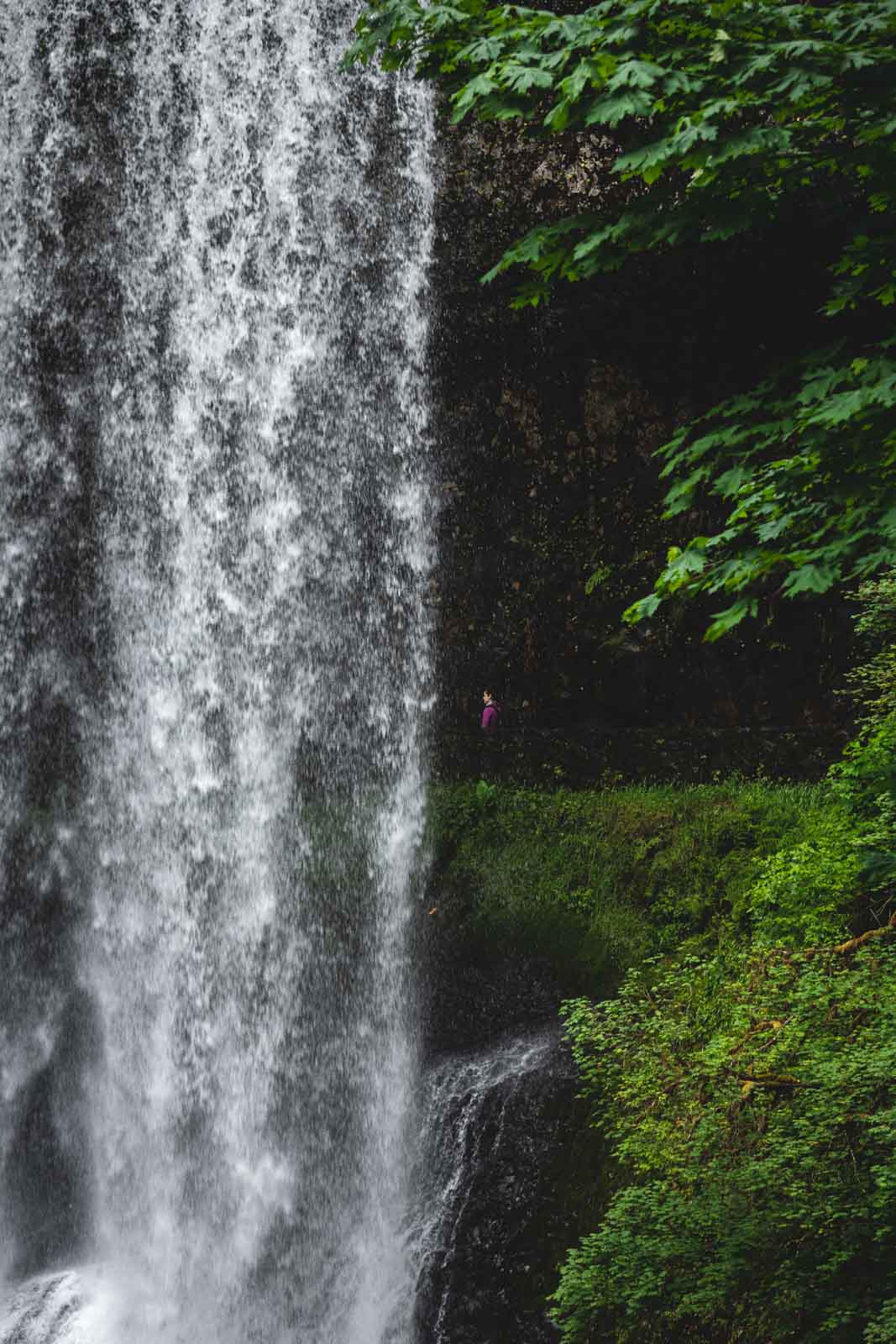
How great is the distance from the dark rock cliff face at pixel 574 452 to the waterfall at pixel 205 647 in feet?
1.40

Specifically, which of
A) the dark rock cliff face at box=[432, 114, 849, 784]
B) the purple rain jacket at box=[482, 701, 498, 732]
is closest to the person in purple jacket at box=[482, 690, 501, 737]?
the purple rain jacket at box=[482, 701, 498, 732]

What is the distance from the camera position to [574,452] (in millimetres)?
10156

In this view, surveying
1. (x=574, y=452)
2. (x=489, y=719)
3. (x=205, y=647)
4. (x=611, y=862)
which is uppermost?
(x=574, y=452)

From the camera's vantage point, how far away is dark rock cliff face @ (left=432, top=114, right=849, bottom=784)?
9727 millimetres

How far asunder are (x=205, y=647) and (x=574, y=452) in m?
3.67

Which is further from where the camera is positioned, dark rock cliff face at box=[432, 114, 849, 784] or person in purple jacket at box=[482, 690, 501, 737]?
dark rock cliff face at box=[432, 114, 849, 784]

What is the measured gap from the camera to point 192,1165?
7676 millimetres

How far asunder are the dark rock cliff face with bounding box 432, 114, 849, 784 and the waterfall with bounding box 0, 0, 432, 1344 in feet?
1.40

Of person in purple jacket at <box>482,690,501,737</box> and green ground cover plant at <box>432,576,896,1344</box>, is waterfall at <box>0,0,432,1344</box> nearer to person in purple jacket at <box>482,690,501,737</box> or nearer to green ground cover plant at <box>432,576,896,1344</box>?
person in purple jacket at <box>482,690,501,737</box>

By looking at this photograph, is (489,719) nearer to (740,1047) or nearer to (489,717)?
(489,717)

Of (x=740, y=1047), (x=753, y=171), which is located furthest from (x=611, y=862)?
(x=753, y=171)

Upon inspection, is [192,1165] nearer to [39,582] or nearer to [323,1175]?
[323,1175]

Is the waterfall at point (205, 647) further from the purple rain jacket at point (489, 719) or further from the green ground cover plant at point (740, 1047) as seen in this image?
the green ground cover plant at point (740, 1047)

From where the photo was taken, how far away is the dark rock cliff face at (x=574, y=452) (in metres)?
9.73
